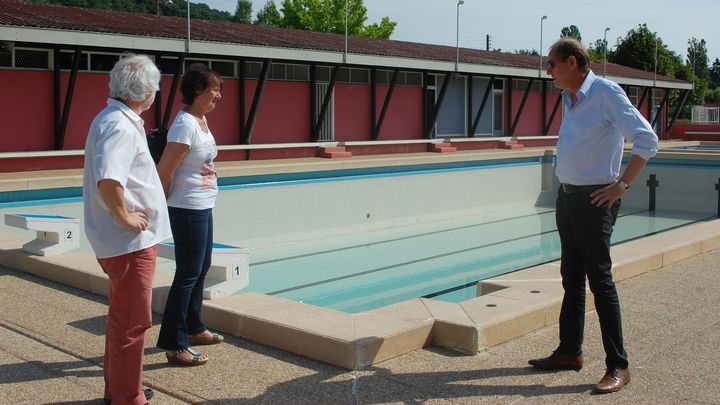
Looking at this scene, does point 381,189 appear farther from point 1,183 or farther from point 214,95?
point 214,95

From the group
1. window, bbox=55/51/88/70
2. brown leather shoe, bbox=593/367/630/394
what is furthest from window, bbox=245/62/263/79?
brown leather shoe, bbox=593/367/630/394

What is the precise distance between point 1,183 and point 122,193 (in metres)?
7.16

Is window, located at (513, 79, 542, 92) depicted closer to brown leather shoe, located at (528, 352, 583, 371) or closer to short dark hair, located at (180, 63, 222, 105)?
brown leather shoe, located at (528, 352, 583, 371)

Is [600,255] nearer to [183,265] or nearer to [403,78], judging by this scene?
[183,265]

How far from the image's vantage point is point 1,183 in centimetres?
963

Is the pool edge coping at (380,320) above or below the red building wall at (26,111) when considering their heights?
below

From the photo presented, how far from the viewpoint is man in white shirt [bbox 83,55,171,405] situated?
11.1 feet

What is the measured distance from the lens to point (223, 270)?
17.2 ft

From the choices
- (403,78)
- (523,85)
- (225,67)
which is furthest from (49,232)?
(523,85)

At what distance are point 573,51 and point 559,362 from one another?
1.62 meters

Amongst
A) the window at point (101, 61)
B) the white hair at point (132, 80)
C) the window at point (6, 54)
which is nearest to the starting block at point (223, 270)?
the white hair at point (132, 80)

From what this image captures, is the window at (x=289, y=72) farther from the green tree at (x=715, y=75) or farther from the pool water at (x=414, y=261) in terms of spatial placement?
the green tree at (x=715, y=75)

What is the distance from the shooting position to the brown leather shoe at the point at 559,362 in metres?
4.20

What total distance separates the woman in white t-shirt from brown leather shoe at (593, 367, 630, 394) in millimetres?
2055
